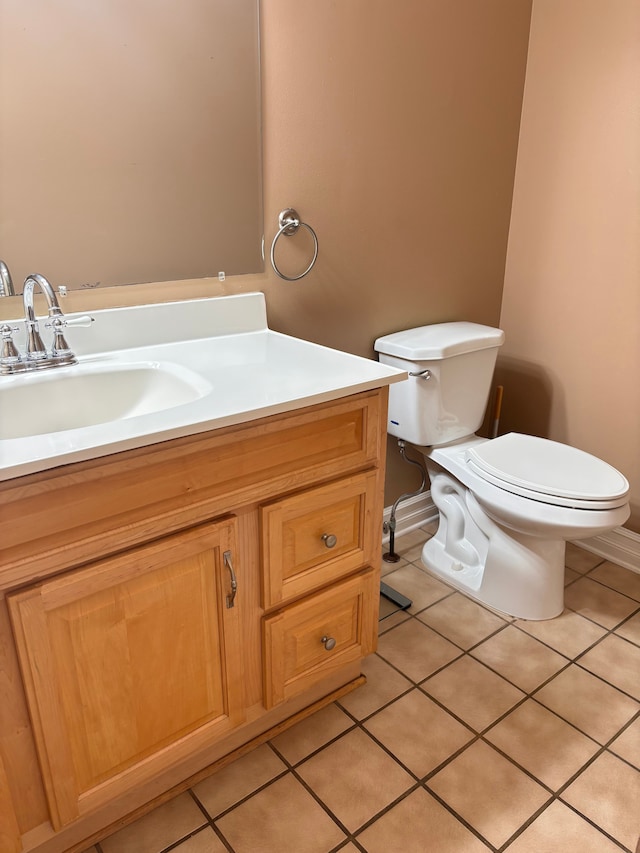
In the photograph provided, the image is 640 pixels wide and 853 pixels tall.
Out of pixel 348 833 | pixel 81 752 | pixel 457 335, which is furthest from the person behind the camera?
pixel 457 335

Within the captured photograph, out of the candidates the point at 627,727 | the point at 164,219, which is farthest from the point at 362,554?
the point at 164,219

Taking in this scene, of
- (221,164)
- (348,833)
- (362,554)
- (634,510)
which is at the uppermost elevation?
(221,164)

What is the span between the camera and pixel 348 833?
1.27 metres

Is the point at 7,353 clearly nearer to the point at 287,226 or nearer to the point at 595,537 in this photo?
the point at 287,226

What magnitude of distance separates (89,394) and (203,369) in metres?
0.24

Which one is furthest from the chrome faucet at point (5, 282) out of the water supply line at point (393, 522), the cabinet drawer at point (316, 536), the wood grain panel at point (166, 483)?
the water supply line at point (393, 522)

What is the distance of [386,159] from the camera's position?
1.84 meters

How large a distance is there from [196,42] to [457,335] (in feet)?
3.43

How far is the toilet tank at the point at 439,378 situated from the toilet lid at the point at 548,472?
122 mm

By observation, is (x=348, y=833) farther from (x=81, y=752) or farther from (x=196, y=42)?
(x=196, y=42)

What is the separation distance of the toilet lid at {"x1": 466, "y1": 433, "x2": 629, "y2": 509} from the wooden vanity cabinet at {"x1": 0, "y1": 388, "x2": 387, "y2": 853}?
0.50 metres

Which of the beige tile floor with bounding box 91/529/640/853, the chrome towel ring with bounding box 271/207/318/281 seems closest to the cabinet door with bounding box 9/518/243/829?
the beige tile floor with bounding box 91/529/640/853

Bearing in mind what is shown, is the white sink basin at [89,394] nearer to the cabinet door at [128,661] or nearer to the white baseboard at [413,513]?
the cabinet door at [128,661]

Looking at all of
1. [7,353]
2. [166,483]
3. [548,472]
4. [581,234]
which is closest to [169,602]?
[166,483]
